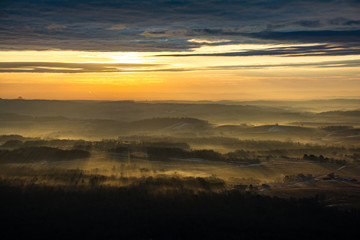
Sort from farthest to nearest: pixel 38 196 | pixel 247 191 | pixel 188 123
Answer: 1. pixel 188 123
2. pixel 247 191
3. pixel 38 196

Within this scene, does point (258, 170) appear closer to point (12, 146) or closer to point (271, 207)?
point (271, 207)

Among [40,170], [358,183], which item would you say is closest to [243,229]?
[358,183]

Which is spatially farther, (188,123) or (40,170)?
(188,123)

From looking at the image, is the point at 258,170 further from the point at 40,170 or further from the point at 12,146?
the point at 12,146

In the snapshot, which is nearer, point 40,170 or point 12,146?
point 40,170

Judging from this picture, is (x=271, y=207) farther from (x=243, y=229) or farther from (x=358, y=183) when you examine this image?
(x=358, y=183)

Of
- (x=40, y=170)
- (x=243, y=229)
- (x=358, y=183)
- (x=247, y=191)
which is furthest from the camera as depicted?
(x=40, y=170)

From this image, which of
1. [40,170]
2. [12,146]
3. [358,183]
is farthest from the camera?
[12,146]

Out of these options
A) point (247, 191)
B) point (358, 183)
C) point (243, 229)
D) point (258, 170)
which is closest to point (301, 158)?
point (258, 170)

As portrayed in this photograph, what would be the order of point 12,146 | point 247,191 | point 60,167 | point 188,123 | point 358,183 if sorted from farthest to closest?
point 188,123
point 12,146
point 60,167
point 358,183
point 247,191
